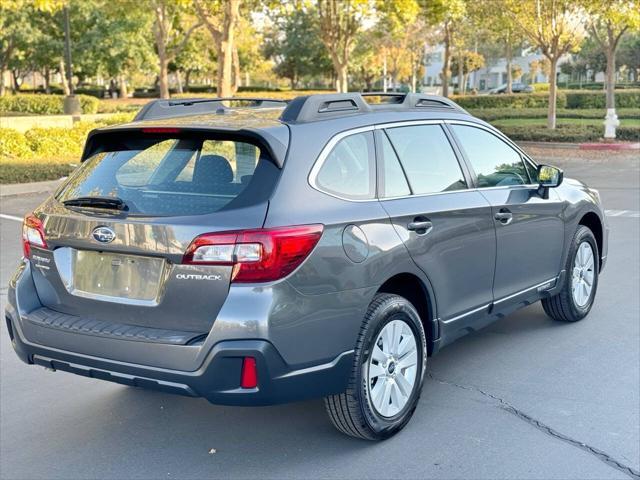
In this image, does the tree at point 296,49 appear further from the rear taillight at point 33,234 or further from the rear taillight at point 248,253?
the rear taillight at point 248,253

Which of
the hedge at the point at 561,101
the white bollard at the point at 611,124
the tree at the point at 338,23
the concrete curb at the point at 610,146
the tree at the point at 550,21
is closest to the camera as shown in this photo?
the concrete curb at the point at 610,146

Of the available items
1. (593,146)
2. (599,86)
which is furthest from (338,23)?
(599,86)

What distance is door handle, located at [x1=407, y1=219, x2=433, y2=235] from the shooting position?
438 cm

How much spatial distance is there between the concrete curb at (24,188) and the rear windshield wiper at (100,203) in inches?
458

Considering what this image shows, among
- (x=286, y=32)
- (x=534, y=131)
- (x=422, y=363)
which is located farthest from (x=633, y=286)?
(x=286, y=32)

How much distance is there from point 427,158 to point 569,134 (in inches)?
793

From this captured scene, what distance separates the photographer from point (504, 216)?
17.2 feet

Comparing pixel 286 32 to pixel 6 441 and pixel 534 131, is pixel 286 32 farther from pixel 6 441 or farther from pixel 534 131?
pixel 6 441

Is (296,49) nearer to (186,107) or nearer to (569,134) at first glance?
(569,134)

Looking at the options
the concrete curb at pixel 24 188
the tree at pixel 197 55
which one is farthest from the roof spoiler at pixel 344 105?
the tree at pixel 197 55

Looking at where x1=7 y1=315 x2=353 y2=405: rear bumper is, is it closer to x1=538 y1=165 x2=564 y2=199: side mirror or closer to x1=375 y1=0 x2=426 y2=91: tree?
x1=538 y1=165 x2=564 y2=199: side mirror

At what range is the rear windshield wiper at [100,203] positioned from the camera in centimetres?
395

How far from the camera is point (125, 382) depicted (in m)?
3.87

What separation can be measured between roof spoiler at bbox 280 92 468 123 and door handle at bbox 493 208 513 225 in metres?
0.77
